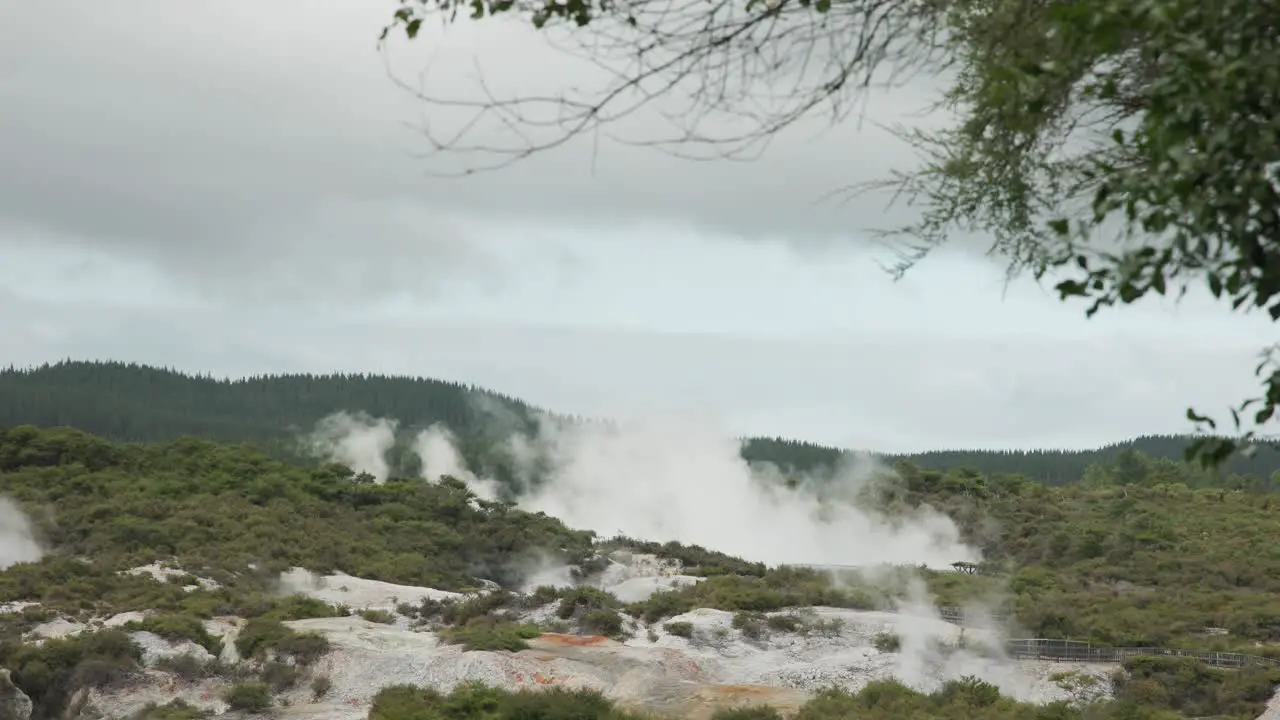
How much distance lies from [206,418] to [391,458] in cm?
5073

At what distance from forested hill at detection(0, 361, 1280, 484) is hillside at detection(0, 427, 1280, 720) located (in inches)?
3045

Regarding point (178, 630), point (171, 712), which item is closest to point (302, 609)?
point (178, 630)

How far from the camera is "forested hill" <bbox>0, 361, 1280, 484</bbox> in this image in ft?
479

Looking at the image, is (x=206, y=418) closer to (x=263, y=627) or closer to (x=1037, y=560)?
(x=1037, y=560)

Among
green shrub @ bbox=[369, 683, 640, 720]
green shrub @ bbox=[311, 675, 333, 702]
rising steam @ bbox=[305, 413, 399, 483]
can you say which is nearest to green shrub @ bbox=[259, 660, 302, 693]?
green shrub @ bbox=[311, 675, 333, 702]

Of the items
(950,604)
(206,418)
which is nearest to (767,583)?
(950,604)

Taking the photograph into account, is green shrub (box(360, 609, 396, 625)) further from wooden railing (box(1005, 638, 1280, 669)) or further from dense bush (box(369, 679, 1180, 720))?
wooden railing (box(1005, 638, 1280, 669))

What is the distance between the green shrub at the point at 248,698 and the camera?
28391 millimetres

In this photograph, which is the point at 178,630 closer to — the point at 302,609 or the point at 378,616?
the point at 302,609

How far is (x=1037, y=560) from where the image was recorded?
→ 210 feet

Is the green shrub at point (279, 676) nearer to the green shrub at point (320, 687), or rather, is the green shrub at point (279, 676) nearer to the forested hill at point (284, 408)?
the green shrub at point (320, 687)

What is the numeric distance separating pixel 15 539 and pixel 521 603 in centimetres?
2345

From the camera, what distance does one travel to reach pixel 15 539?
5344 centimetres

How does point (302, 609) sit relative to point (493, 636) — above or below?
below
